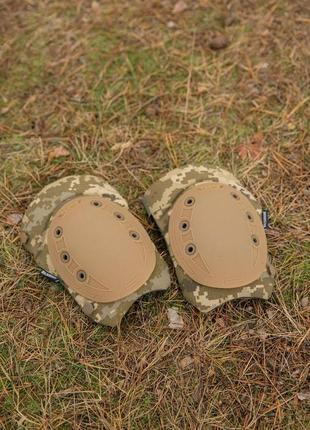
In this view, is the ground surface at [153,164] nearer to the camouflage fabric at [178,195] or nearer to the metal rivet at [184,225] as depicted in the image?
the camouflage fabric at [178,195]

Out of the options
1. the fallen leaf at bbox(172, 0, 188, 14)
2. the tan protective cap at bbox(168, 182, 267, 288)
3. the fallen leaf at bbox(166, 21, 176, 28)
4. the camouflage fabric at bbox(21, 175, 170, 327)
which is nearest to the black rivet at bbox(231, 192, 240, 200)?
the tan protective cap at bbox(168, 182, 267, 288)

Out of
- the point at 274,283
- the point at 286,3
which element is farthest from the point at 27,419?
the point at 286,3

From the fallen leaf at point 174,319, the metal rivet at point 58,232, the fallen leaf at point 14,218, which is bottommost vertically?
the fallen leaf at point 174,319

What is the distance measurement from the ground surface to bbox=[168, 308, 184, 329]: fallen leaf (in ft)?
0.09

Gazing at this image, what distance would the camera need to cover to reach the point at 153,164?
2.88 m

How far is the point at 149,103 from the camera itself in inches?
122

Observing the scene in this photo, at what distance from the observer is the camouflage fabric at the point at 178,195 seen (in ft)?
7.79

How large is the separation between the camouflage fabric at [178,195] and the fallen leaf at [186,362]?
0.23m

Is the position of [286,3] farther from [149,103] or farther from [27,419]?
[27,419]

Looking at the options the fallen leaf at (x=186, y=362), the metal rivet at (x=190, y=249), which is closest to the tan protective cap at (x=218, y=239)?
the metal rivet at (x=190, y=249)

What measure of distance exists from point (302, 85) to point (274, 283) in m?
1.31

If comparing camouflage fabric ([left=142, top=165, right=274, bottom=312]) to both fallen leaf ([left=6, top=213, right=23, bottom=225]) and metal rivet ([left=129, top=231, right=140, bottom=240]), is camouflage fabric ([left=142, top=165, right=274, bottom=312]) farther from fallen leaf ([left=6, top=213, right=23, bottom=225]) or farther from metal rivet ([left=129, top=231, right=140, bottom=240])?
fallen leaf ([left=6, top=213, right=23, bottom=225])

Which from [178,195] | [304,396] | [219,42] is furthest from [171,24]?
[304,396]

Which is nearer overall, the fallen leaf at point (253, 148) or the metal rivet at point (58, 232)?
the metal rivet at point (58, 232)
